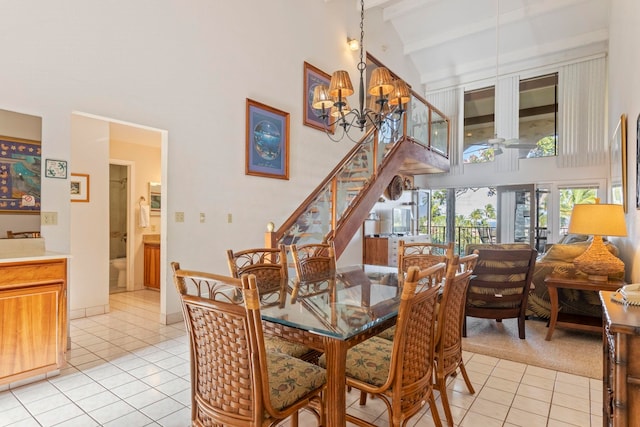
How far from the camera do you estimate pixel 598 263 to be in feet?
10.7

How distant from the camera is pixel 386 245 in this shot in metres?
6.72

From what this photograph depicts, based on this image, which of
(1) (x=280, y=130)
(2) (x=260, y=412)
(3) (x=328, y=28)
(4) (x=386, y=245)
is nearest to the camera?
(2) (x=260, y=412)

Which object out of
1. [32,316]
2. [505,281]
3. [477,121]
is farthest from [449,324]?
[477,121]

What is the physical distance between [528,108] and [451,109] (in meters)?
1.72

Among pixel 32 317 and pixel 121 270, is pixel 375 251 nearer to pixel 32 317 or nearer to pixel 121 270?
pixel 121 270

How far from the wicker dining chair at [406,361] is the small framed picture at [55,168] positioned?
2801 mm

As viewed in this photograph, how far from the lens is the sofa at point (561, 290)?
3523 mm

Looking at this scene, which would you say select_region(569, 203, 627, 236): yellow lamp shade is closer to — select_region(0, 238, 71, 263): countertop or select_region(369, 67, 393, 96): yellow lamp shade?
select_region(369, 67, 393, 96): yellow lamp shade

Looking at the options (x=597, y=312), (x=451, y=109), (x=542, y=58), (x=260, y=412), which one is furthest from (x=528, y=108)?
(x=260, y=412)

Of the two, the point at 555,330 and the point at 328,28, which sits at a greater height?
the point at 328,28

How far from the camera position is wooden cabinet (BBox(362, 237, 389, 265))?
22.1 ft

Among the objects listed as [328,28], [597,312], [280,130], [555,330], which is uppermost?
[328,28]

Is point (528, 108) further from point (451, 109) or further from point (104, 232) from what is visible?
point (104, 232)

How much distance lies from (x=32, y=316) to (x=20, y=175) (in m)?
1.16
